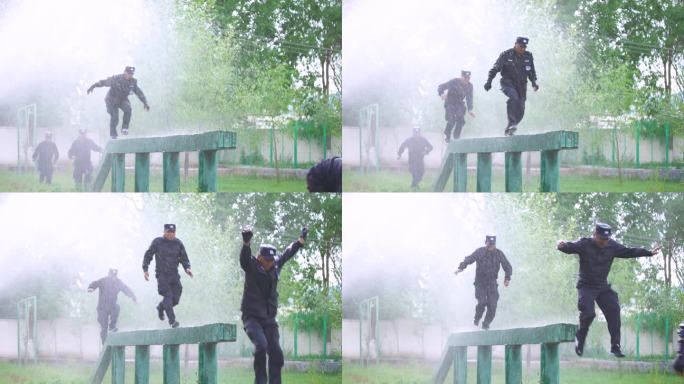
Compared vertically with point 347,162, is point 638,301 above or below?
below

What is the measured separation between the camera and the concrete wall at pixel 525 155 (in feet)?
36.9

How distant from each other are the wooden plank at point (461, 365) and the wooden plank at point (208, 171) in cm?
209

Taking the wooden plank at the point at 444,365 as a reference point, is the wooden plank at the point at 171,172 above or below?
above

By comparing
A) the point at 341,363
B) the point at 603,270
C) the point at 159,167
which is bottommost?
the point at 341,363

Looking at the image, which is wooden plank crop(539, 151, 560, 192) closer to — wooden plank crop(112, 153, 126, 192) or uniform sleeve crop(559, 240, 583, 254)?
uniform sleeve crop(559, 240, 583, 254)

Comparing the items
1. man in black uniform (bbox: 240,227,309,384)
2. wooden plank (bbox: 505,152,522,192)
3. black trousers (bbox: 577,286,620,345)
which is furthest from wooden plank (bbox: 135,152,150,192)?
black trousers (bbox: 577,286,620,345)

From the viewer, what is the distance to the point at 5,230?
447 inches

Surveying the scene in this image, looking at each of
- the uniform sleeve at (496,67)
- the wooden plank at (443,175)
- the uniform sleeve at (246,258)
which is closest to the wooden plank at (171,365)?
the uniform sleeve at (246,258)

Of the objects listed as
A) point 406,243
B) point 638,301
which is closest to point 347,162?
point 406,243

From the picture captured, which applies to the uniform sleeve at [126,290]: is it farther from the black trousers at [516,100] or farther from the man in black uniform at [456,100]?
the black trousers at [516,100]

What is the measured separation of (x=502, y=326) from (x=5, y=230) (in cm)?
359

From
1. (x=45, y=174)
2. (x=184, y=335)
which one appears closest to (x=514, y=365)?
(x=184, y=335)

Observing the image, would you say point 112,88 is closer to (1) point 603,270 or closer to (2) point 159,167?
(2) point 159,167

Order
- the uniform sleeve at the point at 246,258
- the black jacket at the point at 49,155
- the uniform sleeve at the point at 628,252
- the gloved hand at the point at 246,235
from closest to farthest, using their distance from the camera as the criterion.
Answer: the gloved hand at the point at 246,235 < the uniform sleeve at the point at 246,258 < the uniform sleeve at the point at 628,252 < the black jacket at the point at 49,155
